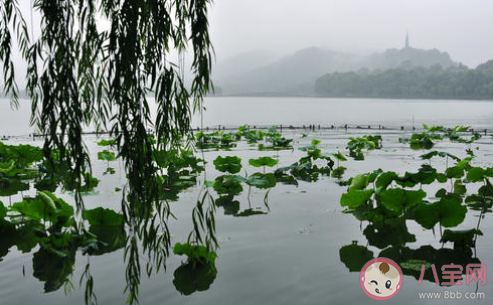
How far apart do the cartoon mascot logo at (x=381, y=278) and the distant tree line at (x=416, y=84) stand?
118334mm

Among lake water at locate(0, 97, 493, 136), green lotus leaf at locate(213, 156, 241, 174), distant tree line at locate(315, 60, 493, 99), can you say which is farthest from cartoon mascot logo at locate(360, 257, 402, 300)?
distant tree line at locate(315, 60, 493, 99)

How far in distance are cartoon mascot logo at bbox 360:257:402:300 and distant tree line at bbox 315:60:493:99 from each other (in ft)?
388

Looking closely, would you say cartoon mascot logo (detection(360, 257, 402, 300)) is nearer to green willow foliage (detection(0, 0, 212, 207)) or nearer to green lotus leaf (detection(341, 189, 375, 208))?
green lotus leaf (detection(341, 189, 375, 208))

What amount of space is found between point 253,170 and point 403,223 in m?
5.96

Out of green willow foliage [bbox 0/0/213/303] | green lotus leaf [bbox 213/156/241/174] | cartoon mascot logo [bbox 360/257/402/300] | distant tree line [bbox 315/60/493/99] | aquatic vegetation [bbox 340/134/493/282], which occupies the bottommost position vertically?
cartoon mascot logo [bbox 360/257/402/300]

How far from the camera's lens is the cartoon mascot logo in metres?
4.48

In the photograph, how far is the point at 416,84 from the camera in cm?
12712

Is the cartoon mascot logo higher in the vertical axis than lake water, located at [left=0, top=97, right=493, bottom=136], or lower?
lower

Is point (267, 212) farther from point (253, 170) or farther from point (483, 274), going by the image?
point (253, 170)

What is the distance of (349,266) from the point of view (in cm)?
516

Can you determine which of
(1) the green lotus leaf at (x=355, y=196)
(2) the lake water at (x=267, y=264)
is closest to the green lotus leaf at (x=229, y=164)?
(2) the lake water at (x=267, y=264)

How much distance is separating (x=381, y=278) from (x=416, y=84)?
133m

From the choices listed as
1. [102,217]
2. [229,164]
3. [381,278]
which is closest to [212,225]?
[381,278]

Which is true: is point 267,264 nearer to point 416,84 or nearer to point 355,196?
point 355,196
